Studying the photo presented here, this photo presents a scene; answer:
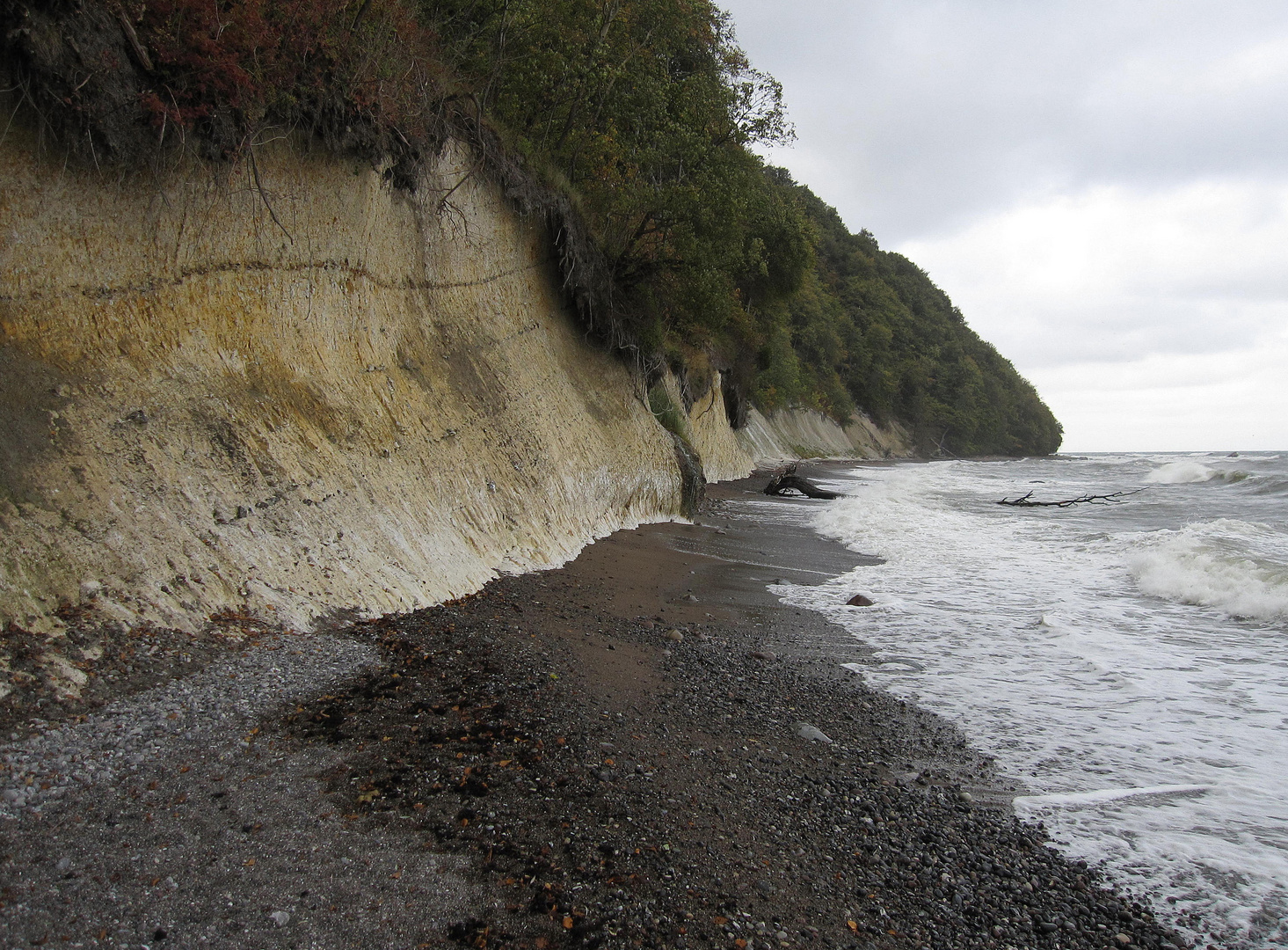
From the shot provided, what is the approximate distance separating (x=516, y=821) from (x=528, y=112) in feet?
43.5

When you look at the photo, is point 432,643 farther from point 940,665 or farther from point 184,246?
point 940,665

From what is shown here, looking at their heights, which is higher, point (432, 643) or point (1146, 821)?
point (432, 643)

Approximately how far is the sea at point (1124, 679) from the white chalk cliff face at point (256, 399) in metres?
4.63

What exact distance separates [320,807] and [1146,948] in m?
3.74

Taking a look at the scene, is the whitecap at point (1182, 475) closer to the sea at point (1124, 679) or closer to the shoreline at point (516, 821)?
the sea at point (1124, 679)

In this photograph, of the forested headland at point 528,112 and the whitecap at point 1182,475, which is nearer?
the forested headland at point 528,112

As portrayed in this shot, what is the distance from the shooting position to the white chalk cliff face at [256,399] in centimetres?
487

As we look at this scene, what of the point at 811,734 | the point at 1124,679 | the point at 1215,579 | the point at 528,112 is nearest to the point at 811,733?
the point at 811,734

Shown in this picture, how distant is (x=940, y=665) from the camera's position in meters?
6.79

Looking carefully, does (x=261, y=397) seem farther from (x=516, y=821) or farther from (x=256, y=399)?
(x=516, y=821)

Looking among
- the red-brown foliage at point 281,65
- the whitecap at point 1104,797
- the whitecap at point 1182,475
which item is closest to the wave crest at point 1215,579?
the whitecap at point 1104,797

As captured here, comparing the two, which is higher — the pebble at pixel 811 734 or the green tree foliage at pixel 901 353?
the green tree foliage at pixel 901 353

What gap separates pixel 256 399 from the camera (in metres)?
6.60

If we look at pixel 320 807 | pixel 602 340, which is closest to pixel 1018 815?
pixel 320 807
